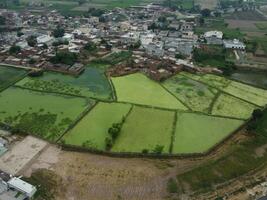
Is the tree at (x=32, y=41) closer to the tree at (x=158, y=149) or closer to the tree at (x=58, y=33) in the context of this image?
the tree at (x=58, y=33)

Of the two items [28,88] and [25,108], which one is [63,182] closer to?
[25,108]

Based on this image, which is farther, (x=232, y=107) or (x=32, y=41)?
(x=32, y=41)

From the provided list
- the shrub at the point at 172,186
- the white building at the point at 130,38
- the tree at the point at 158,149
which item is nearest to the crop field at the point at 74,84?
the tree at the point at 158,149

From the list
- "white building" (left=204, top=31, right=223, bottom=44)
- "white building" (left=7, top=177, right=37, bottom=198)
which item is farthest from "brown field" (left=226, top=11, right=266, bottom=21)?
"white building" (left=7, top=177, right=37, bottom=198)

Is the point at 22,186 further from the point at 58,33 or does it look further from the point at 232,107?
the point at 58,33

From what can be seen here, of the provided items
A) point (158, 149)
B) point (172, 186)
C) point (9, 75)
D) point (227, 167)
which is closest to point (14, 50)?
point (9, 75)

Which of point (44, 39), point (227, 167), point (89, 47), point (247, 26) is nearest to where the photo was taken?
point (227, 167)

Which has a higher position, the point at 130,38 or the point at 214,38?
the point at 214,38
